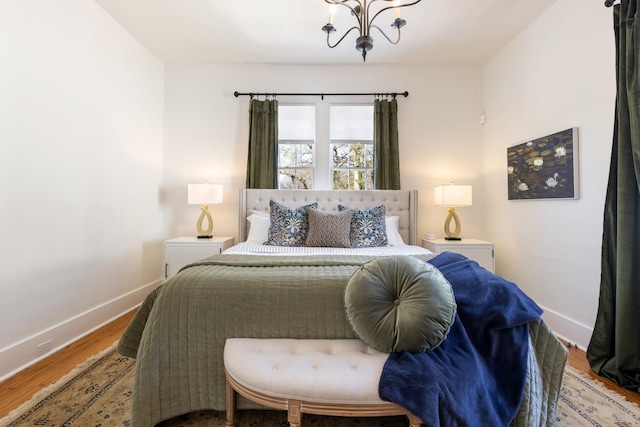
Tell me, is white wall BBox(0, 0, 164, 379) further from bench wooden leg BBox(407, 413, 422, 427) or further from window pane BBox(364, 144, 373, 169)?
window pane BBox(364, 144, 373, 169)

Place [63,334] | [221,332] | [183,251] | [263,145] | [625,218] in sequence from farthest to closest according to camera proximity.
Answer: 1. [263,145]
2. [183,251]
3. [63,334]
4. [625,218]
5. [221,332]

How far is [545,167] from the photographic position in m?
2.54

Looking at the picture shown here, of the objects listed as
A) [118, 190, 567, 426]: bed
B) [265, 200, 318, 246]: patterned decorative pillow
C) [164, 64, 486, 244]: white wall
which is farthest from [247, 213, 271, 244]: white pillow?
[118, 190, 567, 426]: bed

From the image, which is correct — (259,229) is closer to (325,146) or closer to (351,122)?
(325,146)

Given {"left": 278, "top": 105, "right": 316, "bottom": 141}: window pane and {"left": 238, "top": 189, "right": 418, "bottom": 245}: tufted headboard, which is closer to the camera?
{"left": 238, "top": 189, "right": 418, "bottom": 245}: tufted headboard

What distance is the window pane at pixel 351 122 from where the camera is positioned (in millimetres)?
3549

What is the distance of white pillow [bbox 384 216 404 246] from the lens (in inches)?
111

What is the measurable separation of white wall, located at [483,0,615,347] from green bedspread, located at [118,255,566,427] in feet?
4.50

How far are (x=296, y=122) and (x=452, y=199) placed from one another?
211cm

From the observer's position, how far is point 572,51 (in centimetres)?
229

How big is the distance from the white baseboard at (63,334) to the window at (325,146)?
2.12 meters

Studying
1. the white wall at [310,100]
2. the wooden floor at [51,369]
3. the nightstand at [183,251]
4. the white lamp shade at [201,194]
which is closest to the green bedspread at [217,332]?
the wooden floor at [51,369]

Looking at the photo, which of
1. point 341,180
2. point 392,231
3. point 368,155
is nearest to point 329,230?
point 392,231

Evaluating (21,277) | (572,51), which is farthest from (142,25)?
(572,51)
